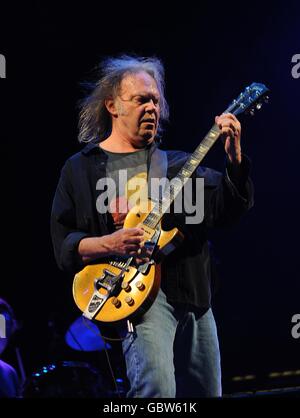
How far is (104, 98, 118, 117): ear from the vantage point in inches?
140

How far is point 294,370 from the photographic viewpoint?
6.39m

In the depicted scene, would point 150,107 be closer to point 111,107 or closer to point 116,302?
point 111,107

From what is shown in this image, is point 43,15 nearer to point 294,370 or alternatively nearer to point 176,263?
point 176,263

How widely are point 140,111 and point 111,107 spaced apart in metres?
0.30

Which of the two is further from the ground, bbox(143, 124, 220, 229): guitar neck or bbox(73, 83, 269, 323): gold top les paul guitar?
bbox(143, 124, 220, 229): guitar neck

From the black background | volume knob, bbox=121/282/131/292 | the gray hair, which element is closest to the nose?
the gray hair

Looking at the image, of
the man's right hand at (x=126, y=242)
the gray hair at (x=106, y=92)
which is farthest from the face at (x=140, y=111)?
the man's right hand at (x=126, y=242)

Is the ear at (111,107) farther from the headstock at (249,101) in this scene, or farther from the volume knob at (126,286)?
the volume knob at (126,286)

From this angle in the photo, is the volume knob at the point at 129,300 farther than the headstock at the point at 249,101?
No

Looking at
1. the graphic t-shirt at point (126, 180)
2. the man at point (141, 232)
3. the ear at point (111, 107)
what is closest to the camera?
the man at point (141, 232)

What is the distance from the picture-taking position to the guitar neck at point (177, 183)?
10.1 feet

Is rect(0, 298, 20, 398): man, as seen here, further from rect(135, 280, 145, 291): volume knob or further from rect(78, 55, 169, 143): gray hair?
rect(78, 55, 169, 143): gray hair

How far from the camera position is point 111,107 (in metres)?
3.59
